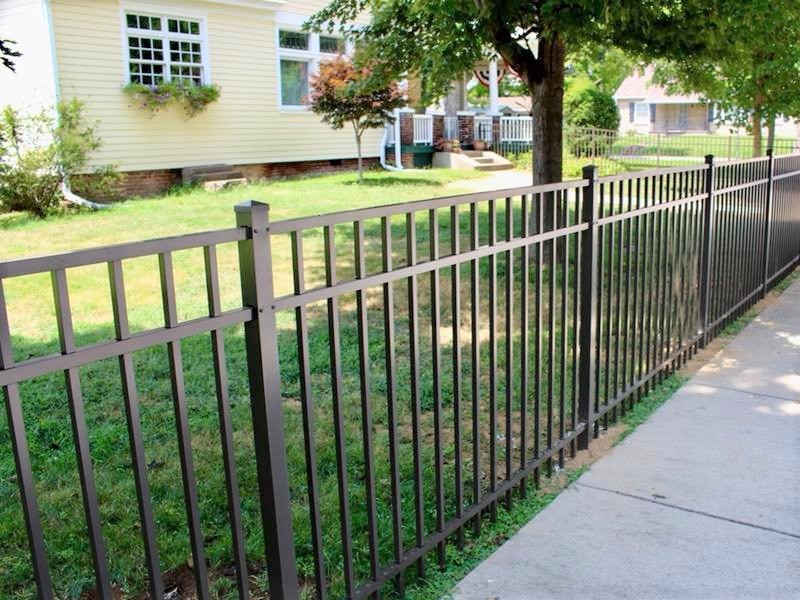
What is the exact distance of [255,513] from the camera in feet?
11.8

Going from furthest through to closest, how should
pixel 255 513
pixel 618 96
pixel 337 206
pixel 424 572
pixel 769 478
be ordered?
pixel 618 96, pixel 337 206, pixel 769 478, pixel 255 513, pixel 424 572

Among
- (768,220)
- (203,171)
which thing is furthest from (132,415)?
(203,171)

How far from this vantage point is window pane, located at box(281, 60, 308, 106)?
18.6 meters

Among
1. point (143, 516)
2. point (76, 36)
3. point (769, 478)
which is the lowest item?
point (769, 478)

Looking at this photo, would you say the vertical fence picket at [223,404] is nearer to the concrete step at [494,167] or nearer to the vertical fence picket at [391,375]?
the vertical fence picket at [391,375]

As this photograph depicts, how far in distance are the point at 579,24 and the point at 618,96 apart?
56841 mm

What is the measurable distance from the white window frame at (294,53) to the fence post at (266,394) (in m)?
16.4

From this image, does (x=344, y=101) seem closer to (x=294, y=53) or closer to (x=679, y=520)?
(x=294, y=53)

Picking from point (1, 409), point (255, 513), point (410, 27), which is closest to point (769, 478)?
point (255, 513)

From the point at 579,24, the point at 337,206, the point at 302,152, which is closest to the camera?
the point at 579,24

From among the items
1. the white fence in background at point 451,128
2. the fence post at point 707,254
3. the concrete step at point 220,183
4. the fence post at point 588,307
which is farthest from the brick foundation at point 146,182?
the fence post at point 588,307

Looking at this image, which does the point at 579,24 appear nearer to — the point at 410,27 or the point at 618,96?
the point at 410,27

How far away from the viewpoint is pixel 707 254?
6062 millimetres

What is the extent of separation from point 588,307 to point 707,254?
225 centimetres
